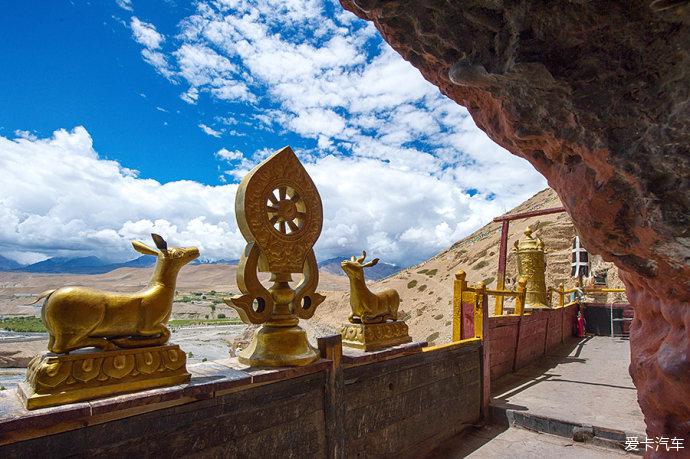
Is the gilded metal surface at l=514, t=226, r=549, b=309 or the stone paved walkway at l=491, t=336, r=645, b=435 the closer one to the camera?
the stone paved walkway at l=491, t=336, r=645, b=435

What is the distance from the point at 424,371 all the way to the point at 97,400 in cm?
398

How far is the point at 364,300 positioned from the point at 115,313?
2.67 m

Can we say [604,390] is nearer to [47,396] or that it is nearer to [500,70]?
[500,70]

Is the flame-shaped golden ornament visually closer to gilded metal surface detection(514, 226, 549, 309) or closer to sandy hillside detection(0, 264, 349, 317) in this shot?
gilded metal surface detection(514, 226, 549, 309)

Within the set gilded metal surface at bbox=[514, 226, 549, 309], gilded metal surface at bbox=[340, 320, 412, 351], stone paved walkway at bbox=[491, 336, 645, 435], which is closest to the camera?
gilded metal surface at bbox=[340, 320, 412, 351]

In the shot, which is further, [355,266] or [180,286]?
[180,286]

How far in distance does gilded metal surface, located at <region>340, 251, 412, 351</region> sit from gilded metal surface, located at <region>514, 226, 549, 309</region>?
31.3 feet

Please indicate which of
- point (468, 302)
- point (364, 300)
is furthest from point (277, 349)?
point (468, 302)

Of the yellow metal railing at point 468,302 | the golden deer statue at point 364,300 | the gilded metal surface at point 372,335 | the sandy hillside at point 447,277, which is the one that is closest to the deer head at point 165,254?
the golden deer statue at point 364,300

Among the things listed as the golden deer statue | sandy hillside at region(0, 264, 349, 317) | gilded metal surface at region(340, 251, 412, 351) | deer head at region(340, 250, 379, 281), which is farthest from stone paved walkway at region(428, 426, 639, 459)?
sandy hillside at region(0, 264, 349, 317)

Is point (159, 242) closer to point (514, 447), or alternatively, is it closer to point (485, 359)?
point (514, 447)

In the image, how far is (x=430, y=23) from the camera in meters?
2.65

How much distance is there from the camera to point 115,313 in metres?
2.66

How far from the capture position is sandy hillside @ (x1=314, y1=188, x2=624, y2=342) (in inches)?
1084
